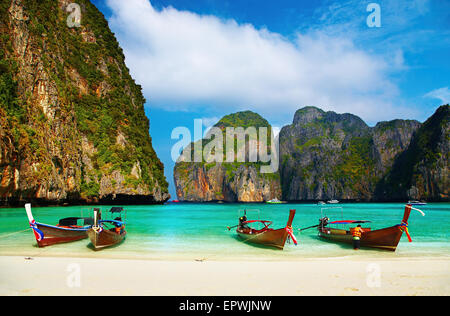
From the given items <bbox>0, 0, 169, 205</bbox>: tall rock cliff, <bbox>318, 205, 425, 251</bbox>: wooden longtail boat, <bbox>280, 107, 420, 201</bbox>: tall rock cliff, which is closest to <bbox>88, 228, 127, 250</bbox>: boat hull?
<bbox>318, 205, 425, 251</bbox>: wooden longtail boat

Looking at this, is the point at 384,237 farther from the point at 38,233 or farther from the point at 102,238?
the point at 38,233

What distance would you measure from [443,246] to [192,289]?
53.3ft

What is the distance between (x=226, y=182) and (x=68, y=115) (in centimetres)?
12269

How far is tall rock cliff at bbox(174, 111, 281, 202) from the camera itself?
164000 mm

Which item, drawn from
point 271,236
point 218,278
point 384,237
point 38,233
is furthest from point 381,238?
point 38,233

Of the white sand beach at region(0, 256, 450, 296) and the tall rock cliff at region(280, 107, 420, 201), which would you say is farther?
the tall rock cliff at region(280, 107, 420, 201)

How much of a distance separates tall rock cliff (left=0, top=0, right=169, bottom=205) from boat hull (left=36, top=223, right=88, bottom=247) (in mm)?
28293

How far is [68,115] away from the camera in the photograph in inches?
Result: 2160

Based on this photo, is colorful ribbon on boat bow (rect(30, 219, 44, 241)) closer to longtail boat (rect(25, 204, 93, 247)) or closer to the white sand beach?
longtail boat (rect(25, 204, 93, 247))

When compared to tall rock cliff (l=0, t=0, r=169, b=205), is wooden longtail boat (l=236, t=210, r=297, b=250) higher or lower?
lower

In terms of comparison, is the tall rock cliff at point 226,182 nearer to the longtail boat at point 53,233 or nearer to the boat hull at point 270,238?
the boat hull at point 270,238
